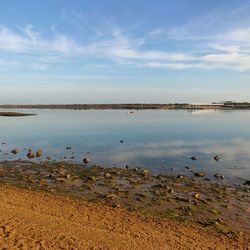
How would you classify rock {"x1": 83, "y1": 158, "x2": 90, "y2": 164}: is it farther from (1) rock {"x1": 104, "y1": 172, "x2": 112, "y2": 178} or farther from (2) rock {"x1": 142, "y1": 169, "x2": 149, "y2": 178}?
(2) rock {"x1": 142, "y1": 169, "x2": 149, "y2": 178}

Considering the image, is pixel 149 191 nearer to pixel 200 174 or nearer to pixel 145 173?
pixel 145 173

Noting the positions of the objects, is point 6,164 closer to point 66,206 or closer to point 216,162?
point 66,206

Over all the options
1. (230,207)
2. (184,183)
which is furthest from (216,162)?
(230,207)

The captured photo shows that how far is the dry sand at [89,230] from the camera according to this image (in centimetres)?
1434

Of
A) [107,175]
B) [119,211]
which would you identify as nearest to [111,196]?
[119,211]

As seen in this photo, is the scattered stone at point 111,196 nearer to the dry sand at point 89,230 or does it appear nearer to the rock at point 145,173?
the dry sand at point 89,230

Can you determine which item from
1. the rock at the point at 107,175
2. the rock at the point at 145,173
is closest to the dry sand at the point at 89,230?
the rock at the point at 107,175

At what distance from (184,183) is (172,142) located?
2429 centimetres

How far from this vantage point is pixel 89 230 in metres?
15.7

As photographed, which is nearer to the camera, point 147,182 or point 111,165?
point 147,182

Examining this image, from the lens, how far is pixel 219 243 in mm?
15281

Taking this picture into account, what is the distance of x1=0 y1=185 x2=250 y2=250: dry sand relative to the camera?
14.3 meters

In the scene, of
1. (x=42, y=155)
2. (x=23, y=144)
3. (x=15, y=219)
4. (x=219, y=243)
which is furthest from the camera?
(x=23, y=144)

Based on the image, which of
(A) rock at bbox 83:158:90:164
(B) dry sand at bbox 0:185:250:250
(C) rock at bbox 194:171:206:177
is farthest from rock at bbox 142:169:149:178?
(B) dry sand at bbox 0:185:250:250
